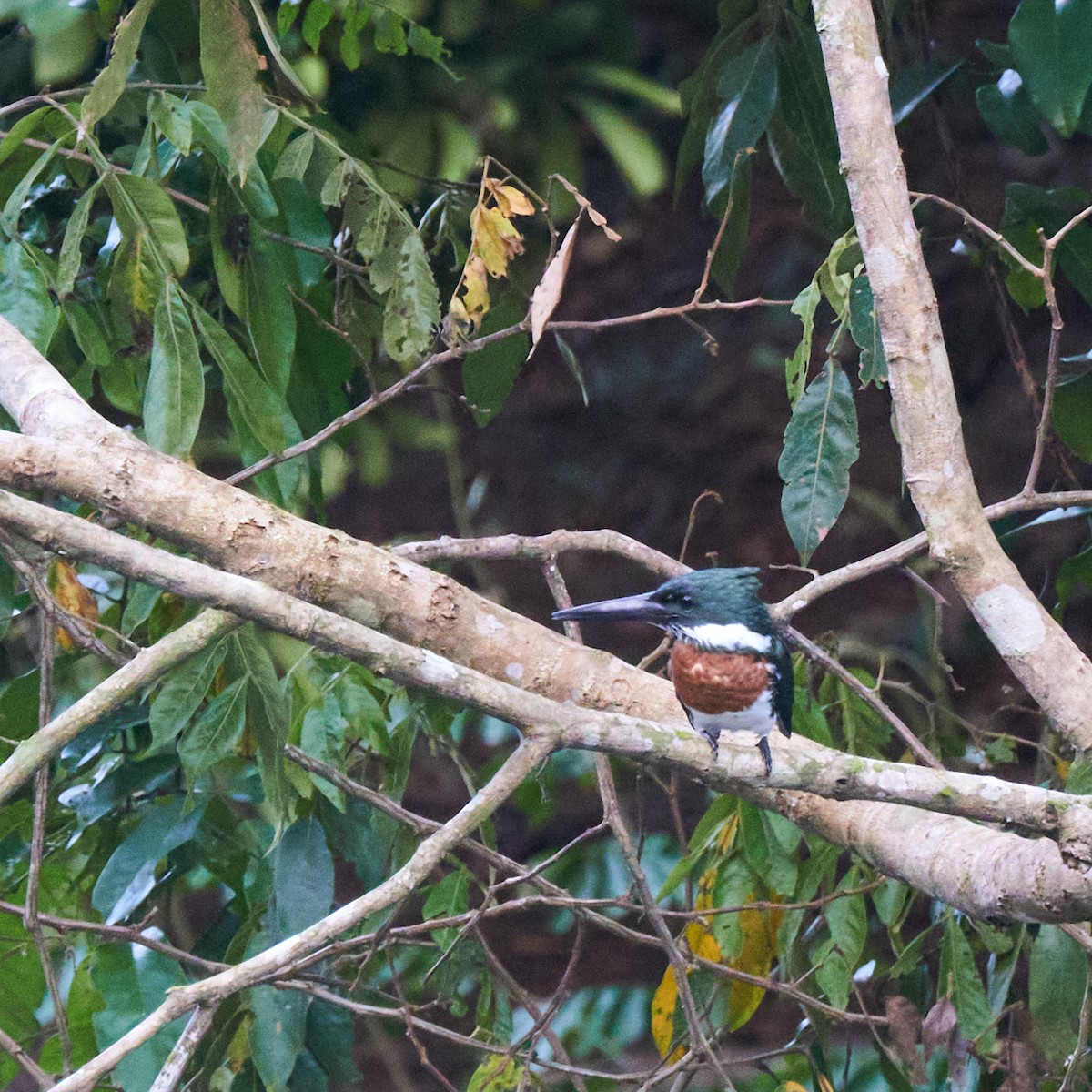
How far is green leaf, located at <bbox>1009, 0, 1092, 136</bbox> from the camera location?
1400 millimetres

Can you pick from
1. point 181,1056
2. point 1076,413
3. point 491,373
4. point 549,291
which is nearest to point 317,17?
point 491,373

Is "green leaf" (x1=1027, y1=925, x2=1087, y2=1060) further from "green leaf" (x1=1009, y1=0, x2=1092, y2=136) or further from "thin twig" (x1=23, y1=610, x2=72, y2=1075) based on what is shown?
"thin twig" (x1=23, y1=610, x2=72, y2=1075)

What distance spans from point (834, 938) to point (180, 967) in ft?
2.45

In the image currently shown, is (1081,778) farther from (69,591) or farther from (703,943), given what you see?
(69,591)

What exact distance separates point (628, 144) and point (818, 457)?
1704mm

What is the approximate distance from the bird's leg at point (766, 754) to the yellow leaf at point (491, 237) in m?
0.56

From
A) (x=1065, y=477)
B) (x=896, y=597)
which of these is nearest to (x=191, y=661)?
(x=1065, y=477)

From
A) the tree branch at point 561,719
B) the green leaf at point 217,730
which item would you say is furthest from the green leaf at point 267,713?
the tree branch at point 561,719

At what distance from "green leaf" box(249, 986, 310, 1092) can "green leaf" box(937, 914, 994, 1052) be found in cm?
74

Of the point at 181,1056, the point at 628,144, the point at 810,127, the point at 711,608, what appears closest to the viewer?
the point at 181,1056

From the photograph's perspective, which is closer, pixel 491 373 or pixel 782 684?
pixel 782 684

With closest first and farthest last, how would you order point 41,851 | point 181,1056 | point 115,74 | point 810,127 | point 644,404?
point 181,1056, point 115,74, point 41,851, point 810,127, point 644,404

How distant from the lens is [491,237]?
52.6 inches

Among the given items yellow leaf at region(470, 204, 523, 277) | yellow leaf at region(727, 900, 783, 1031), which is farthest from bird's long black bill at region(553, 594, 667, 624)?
yellow leaf at region(727, 900, 783, 1031)
